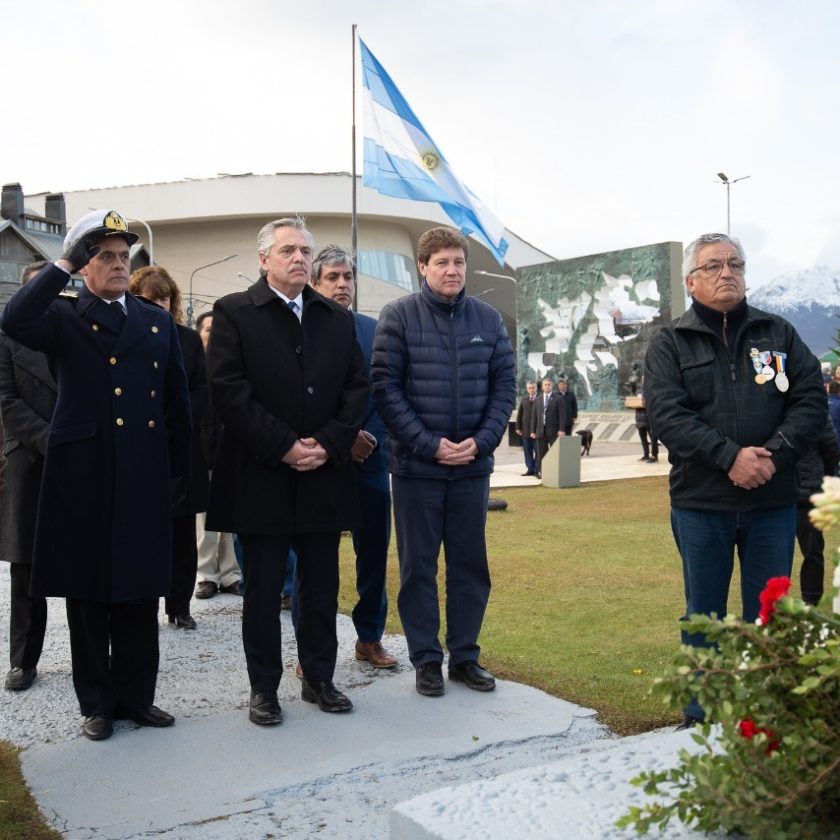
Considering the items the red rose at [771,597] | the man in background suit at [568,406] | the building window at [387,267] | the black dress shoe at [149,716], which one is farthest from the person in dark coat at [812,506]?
the building window at [387,267]

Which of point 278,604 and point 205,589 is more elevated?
point 278,604

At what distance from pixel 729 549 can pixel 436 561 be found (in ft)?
4.40

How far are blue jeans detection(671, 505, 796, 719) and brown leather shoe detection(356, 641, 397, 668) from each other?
5.18ft

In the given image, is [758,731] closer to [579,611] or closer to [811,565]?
[579,611]

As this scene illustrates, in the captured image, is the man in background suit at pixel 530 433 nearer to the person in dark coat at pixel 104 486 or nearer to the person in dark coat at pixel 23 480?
the person in dark coat at pixel 23 480

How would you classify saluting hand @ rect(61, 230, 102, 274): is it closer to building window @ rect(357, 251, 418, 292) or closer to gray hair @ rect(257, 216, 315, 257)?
gray hair @ rect(257, 216, 315, 257)

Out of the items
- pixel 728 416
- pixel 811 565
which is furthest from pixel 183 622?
pixel 811 565

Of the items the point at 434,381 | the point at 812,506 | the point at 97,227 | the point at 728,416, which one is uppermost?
the point at 97,227

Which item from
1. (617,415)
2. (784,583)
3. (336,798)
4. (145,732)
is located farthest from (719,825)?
(617,415)

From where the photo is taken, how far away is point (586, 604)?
6.71 meters

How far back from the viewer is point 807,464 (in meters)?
6.16

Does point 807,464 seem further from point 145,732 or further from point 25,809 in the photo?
point 25,809

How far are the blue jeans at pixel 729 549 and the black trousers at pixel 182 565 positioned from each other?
9.49 ft

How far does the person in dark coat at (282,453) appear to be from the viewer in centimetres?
425
